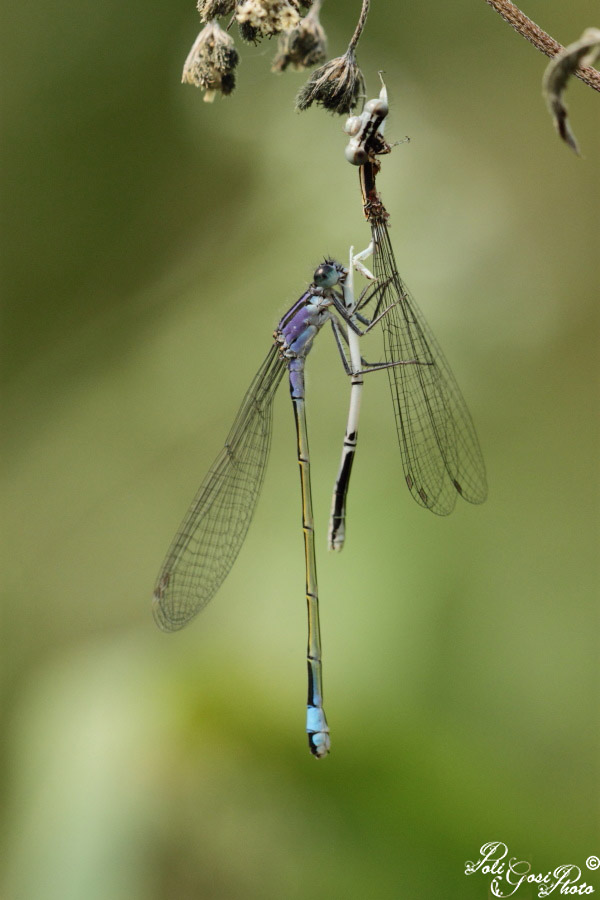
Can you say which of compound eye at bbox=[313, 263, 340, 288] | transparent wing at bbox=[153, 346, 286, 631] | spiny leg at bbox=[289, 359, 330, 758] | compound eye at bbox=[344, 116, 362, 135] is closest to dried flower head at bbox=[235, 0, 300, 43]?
compound eye at bbox=[344, 116, 362, 135]

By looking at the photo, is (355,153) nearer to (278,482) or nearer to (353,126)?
(353,126)

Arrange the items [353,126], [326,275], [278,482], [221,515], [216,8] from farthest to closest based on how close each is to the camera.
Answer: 1. [278,482]
2. [221,515]
3. [326,275]
4. [353,126]
5. [216,8]

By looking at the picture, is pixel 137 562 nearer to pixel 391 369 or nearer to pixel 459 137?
pixel 391 369

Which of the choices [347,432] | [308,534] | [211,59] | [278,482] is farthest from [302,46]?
[278,482]

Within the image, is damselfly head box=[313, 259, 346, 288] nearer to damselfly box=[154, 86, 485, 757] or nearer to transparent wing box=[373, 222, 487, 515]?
damselfly box=[154, 86, 485, 757]

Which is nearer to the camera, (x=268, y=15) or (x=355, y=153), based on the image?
(x=268, y=15)

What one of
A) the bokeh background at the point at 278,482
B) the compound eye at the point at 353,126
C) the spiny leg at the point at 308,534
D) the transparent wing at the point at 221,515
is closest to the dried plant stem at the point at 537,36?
the compound eye at the point at 353,126

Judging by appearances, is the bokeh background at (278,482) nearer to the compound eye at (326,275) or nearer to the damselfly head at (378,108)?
the compound eye at (326,275)
